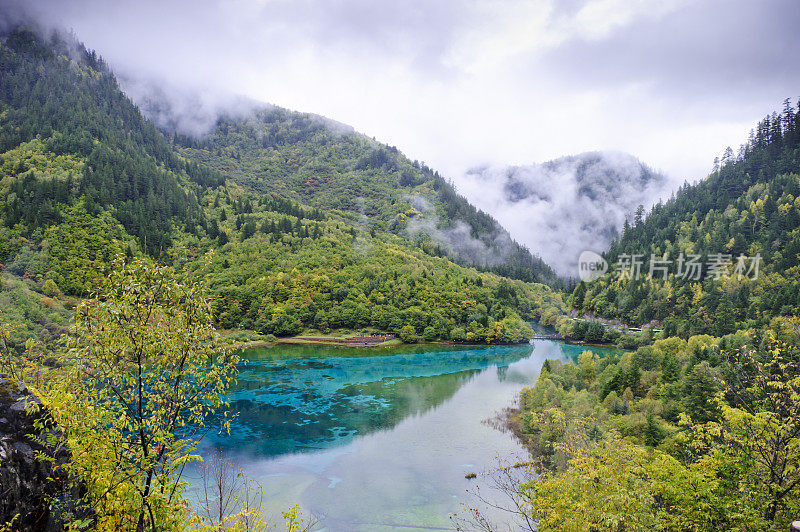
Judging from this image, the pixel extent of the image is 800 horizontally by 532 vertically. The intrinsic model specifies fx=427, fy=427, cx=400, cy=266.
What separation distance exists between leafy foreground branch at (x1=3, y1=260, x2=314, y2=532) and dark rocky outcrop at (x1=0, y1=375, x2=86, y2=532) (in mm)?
242

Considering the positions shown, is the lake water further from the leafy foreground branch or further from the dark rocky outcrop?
the dark rocky outcrop

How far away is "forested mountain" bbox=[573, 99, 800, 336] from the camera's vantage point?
77.9 metres

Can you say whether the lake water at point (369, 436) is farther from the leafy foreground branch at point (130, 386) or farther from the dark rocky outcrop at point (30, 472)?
the dark rocky outcrop at point (30, 472)

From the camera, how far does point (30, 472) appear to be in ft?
22.2

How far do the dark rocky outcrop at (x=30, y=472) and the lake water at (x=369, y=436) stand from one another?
19128mm

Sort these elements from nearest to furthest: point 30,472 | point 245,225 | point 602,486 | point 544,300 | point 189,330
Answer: point 30,472 → point 189,330 → point 602,486 → point 245,225 → point 544,300

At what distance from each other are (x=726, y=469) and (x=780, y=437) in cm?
170

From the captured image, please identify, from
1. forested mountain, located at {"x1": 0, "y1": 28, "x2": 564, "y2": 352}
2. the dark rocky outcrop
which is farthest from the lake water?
forested mountain, located at {"x1": 0, "y1": 28, "x2": 564, "y2": 352}

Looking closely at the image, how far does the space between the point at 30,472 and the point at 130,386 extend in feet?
5.77

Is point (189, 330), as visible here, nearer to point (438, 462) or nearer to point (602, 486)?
point (602, 486)

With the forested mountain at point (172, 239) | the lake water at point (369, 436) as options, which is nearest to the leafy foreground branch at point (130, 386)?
the lake water at point (369, 436)

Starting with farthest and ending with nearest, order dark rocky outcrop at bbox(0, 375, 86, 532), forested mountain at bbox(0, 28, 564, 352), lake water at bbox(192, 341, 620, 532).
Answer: forested mountain at bbox(0, 28, 564, 352), lake water at bbox(192, 341, 620, 532), dark rocky outcrop at bbox(0, 375, 86, 532)

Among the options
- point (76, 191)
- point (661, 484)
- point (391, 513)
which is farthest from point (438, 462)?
point (76, 191)

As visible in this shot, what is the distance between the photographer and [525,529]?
2216cm
